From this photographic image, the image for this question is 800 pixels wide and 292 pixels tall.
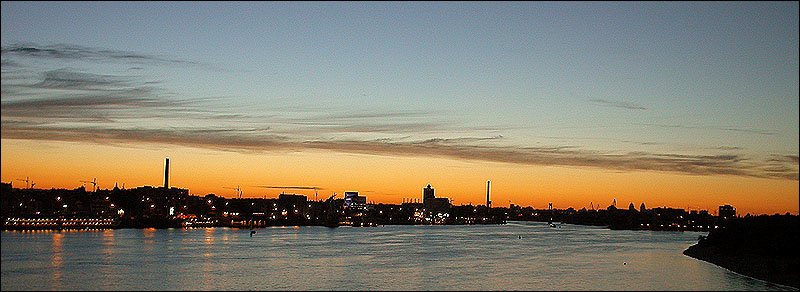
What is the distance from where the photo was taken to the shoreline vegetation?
55.6m

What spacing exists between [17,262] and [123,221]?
322 feet

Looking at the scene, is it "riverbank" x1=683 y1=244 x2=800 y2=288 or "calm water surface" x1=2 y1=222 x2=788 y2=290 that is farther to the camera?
"riverbank" x1=683 y1=244 x2=800 y2=288

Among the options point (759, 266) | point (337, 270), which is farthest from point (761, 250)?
point (337, 270)

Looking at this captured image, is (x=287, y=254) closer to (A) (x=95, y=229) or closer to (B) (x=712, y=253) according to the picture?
A: (B) (x=712, y=253)

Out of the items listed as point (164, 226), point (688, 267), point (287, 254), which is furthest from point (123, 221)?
point (688, 267)

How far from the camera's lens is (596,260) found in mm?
73688

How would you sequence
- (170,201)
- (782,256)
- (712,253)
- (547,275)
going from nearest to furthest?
(547,275) < (782,256) < (712,253) < (170,201)

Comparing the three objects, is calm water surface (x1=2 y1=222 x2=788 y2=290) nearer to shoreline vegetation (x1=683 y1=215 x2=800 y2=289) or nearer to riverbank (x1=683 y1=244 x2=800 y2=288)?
riverbank (x1=683 y1=244 x2=800 y2=288)

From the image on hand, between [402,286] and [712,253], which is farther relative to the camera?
[712,253]

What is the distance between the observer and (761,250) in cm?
6856

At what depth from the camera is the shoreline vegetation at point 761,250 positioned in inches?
2188

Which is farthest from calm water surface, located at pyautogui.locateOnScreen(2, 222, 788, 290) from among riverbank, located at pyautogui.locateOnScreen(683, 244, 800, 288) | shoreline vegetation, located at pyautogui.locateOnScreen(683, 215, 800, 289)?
shoreline vegetation, located at pyautogui.locateOnScreen(683, 215, 800, 289)

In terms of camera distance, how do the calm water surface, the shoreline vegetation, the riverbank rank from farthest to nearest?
the shoreline vegetation, the riverbank, the calm water surface

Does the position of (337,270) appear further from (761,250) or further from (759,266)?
(761,250)
